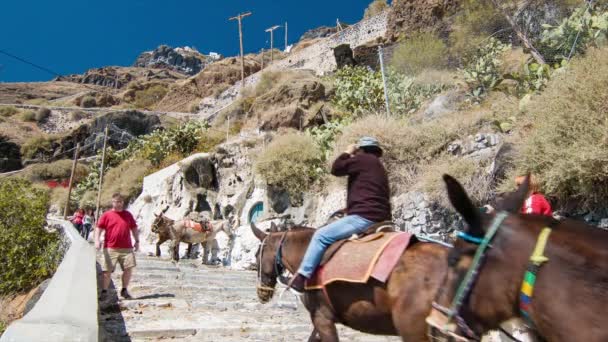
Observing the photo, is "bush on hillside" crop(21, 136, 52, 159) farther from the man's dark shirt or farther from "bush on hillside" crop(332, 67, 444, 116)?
the man's dark shirt

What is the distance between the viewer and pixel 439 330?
242 cm

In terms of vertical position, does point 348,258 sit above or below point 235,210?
below

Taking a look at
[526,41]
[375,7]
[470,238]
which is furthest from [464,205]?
[375,7]

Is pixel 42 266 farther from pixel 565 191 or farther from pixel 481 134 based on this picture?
pixel 565 191

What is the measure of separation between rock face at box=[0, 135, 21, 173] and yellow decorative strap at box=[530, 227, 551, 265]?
61.9 meters

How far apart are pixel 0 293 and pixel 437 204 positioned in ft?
35.5

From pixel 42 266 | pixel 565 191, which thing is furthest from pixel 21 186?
pixel 565 191

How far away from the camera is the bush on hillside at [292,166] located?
1420cm

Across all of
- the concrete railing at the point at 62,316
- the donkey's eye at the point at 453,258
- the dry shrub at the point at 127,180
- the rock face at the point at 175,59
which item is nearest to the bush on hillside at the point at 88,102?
the dry shrub at the point at 127,180

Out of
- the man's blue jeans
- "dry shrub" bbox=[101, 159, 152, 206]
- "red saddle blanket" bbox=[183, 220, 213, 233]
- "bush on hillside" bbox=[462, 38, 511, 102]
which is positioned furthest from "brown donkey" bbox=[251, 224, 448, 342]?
"dry shrub" bbox=[101, 159, 152, 206]

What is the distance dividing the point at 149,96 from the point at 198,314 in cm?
7223

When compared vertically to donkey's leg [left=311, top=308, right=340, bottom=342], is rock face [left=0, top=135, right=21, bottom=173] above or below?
above

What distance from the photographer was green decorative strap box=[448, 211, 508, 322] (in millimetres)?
2156

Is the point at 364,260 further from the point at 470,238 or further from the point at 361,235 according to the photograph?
the point at 470,238
